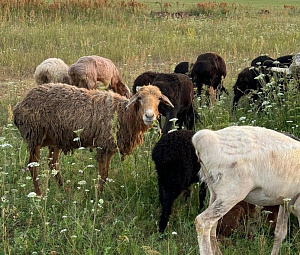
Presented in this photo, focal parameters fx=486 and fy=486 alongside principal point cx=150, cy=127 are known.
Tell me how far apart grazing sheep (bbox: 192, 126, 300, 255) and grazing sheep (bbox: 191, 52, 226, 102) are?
18.5 feet

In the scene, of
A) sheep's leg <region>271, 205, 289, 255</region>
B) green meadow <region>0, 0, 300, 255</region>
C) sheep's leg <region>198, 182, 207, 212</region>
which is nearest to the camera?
sheep's leg <region>271, 205, 289, 255</region>

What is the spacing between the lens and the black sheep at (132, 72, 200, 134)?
25.0 ft

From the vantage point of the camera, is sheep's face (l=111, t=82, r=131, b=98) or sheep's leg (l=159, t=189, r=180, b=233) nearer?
sheep's leg (l=159, t=189, r=180, b=233)

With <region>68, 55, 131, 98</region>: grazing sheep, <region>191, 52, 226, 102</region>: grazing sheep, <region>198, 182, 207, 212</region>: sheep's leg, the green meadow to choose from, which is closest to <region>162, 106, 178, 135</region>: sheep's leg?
the green meadow

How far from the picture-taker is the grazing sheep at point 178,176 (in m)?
4.91

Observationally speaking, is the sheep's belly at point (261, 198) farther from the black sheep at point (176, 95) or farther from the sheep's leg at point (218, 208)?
the black sheep at point (176, 95)

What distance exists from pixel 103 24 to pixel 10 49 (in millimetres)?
5403

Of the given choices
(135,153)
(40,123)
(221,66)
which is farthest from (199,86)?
(40,123)

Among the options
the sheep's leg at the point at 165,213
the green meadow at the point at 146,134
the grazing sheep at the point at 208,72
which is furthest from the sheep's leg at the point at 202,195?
the grazing sheep at the point at 208,72

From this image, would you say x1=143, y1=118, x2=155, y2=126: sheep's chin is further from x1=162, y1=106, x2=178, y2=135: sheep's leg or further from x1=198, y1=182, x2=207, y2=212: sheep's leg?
x1=162, y1=106, x2=178, y2=135: sheep's leg

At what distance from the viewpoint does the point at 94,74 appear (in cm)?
884

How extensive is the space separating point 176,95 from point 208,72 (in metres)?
2.10

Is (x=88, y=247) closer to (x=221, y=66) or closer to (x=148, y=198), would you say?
(x=148, y=198)

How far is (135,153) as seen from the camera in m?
6.26
